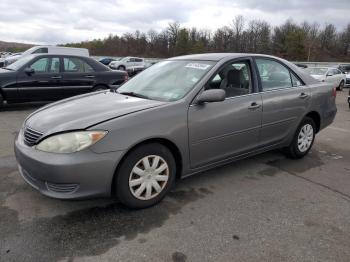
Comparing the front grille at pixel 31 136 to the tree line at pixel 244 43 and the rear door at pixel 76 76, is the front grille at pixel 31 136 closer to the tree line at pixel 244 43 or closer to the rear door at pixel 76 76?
the rear door at pixel 76 76

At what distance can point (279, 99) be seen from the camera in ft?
14.1

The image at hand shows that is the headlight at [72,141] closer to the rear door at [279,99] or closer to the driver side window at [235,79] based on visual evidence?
the driver side window at [235,79]

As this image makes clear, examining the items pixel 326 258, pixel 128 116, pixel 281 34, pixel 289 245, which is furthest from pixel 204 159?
pixel 281 34

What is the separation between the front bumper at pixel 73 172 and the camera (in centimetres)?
276

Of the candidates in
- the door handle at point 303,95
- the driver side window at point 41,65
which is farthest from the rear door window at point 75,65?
the door handle at point 303,95

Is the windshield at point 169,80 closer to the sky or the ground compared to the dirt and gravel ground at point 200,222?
closer to the sky

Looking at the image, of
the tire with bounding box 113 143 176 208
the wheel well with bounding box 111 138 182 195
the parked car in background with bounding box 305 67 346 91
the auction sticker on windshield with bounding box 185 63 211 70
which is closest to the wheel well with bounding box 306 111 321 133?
the auction sticker on windshield with bounding box 185 63 211 70

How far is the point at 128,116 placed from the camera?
9.96 feet

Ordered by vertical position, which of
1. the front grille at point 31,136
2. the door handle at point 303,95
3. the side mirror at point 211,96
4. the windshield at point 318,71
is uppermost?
the side mirror at point 211,96

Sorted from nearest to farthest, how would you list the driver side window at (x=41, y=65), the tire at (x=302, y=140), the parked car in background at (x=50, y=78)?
the tire at (x=302, y=140) → the parked car in background at (x=50, y=78) → the driver side window at (x=41, y=65)

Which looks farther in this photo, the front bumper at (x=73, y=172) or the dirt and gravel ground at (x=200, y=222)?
the front bumper at (x=73, y=172)

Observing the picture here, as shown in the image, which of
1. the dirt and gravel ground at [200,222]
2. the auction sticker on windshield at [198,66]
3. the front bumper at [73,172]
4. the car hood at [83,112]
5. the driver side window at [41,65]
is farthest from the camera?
the driver side window at [41,65]

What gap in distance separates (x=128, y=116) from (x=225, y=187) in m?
1.51

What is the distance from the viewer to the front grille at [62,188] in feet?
9.26
